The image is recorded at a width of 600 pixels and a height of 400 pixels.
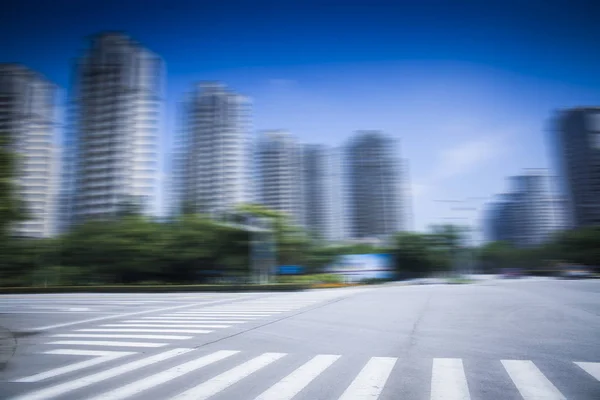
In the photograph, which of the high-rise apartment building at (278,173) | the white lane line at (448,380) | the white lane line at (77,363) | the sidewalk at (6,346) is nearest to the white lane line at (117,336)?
the sidewalk at (6,346)

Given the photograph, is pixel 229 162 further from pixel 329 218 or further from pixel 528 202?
pixel 528 202

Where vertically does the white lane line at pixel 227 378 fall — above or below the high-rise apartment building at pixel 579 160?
below

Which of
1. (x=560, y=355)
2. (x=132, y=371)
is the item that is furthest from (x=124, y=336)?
(x=560, y=355)

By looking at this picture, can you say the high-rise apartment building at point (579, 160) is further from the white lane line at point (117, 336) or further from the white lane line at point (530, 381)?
the white lane line at point (117, 336)

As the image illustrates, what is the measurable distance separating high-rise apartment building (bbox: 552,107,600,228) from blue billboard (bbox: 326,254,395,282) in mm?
44211

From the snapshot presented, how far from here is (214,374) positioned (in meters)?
5.41

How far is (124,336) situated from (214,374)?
14.8 feet

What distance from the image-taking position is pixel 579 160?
72.2 m

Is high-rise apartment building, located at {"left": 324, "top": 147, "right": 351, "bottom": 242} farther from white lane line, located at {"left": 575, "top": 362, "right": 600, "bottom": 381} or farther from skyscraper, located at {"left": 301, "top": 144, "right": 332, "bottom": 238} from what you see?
white lane line, located at {"left": 575, "top": 362, "right": 600, "bottom": 381}

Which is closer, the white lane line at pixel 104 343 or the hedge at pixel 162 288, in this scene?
the white lane line at pixel 104 343

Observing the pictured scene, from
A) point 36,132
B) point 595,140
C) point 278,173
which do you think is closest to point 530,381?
point 595,140

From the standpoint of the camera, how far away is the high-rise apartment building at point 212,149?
8969 cm

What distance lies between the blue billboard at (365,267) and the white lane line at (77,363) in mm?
37462

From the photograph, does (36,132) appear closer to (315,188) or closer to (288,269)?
(315,188)
